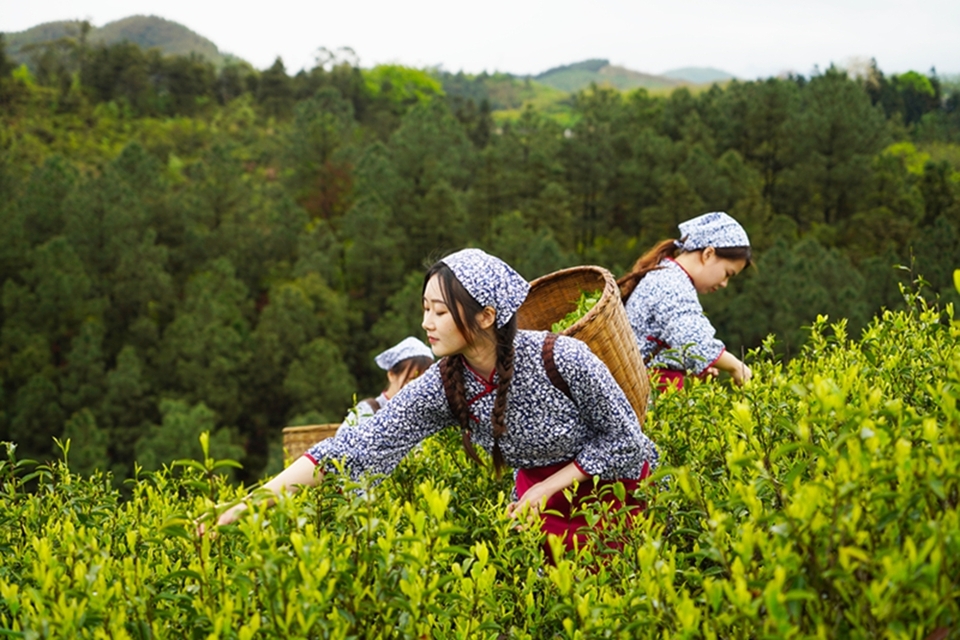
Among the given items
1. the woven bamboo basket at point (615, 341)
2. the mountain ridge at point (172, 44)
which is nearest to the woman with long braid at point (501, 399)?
the woven bamboo basket at point (615, 341)

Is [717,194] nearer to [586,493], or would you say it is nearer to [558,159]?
[558,159]

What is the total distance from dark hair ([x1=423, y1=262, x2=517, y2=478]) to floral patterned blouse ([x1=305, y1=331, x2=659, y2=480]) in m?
0.03

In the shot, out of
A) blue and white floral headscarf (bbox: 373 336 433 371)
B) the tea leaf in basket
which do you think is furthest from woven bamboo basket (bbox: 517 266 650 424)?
blue and white floral headscarf (bbox: 373 336 433 371)

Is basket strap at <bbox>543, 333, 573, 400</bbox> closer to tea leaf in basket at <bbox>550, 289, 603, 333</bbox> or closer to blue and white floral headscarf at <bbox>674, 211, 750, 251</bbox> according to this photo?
tea leaf in basket at <bbox>550, 289, 603, 333</bbox>

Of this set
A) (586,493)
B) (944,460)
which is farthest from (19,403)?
(944,460)

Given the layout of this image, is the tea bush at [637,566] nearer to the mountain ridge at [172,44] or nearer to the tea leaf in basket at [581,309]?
the tea leaf in basket at [581,309]

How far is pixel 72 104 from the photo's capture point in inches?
1684

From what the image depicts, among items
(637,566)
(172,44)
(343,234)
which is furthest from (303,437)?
(172,44)

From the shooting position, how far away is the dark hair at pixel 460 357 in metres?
2.12

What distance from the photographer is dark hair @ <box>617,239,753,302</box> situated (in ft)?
10.9

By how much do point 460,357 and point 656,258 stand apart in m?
1.51

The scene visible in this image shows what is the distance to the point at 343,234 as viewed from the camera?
26.7m

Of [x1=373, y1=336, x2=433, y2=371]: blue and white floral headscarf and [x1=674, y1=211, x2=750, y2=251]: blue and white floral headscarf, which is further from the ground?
[x1=674, y1=211, x2=750, y2=251]: blue and white floral headscarf

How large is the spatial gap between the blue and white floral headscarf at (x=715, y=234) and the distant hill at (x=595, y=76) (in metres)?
132
